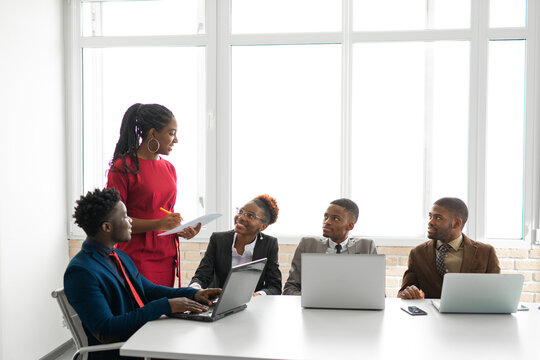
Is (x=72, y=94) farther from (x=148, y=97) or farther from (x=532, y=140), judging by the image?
(x=532, y=140)

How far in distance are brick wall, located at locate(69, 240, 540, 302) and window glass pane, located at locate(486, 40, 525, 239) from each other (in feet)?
0.54

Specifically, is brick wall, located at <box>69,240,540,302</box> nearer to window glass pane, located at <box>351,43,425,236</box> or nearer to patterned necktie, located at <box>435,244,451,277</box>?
window glass pane, located at <box>351,43,425,236</box>

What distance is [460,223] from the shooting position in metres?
2.95

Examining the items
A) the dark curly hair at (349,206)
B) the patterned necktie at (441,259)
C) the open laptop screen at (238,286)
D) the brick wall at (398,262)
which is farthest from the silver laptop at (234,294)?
the brick wall at (398,262)

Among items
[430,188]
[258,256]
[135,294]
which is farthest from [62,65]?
[430,188]

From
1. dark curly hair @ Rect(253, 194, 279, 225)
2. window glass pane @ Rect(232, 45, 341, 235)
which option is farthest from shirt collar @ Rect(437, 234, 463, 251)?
window glass pane @ Rect(232, 45, 341, 235)

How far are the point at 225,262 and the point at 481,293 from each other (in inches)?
54.6

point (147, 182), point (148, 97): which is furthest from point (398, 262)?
point (148, 97)

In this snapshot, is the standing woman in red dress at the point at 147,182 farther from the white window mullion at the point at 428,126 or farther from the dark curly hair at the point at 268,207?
the white window mullion at the point at 428,126

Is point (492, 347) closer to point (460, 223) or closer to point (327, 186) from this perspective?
point (460, 223)

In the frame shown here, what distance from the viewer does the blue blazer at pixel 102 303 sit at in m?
1.95

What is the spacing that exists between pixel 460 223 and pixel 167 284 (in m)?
1.59

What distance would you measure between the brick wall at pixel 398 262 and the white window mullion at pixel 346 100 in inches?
22.5

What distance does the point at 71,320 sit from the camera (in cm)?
211
